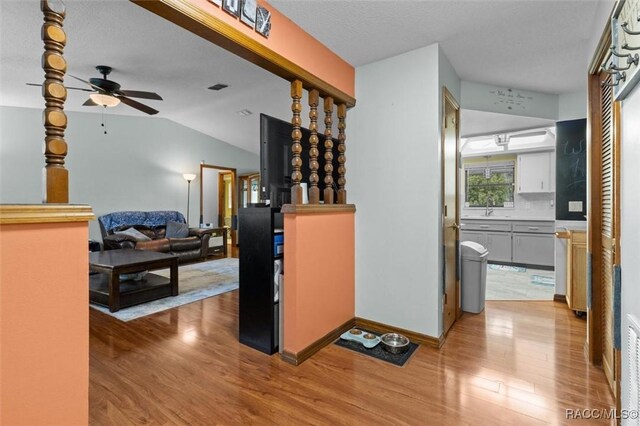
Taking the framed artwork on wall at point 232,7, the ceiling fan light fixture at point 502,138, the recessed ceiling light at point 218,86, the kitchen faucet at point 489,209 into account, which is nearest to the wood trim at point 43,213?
the framed artwork on wall at point 232,7

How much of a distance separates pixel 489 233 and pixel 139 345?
5.75 metres

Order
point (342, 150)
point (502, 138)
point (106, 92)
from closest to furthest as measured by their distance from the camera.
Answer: point (342, 150), point (106, 92), point (502, 138)

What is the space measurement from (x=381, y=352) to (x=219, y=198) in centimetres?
725

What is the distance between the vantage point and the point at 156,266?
374cm

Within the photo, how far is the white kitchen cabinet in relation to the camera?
5.45 m

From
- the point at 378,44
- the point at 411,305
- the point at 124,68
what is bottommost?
the point at 411,305

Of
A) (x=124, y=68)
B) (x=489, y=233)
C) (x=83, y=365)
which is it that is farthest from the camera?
(x=489, y=233)

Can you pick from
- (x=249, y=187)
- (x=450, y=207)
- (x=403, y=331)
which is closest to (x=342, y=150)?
(x=450, y=207)

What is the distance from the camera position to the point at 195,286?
14.4 ft

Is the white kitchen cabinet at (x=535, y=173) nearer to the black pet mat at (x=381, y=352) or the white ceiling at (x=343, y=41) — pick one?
the white ceiling at (x=343, y=41)

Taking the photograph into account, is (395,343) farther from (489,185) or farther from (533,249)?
(489,185)

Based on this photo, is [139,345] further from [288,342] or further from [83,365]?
[83,365]

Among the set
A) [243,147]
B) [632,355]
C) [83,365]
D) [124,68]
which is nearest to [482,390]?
[632,355]

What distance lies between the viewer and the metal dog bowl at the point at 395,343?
2371 millimetres
